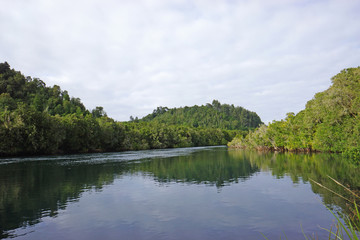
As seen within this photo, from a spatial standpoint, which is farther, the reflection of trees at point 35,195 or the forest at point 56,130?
the forest at point 56,130

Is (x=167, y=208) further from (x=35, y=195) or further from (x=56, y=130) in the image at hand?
(x=56, y=130)

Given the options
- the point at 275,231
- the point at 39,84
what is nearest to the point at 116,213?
the point at 275,231

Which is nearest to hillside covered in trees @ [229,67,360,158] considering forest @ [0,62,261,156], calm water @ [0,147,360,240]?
calm water @ [0,147,360,240]

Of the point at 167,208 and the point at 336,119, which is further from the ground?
the point at 336,119

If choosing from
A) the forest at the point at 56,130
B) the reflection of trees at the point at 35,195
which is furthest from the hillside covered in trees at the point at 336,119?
the forest at the point at 56,130

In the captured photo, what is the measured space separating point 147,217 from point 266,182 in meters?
15.1

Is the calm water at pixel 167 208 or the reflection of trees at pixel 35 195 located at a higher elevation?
the reflection of trees at pixel 35 195

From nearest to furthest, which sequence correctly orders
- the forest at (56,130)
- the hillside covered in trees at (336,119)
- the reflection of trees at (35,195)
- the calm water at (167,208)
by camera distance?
1. the calm water at (167,208)
2. the reflection of trees at (35,195)
3. the hillside covered in trees at (336,119)
4. the forest at (56,130)

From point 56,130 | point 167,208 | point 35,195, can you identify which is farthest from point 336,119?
point 56,130

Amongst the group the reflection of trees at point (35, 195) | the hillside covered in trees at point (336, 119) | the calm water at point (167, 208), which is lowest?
the calm water at point (167, 208)

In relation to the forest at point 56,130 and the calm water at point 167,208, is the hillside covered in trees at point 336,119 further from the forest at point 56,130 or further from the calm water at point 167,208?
the forest at point 56,130

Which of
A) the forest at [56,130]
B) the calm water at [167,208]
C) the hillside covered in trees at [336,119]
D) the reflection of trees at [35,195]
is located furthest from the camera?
the forest at [56,130]

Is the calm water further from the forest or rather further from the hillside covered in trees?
the forest

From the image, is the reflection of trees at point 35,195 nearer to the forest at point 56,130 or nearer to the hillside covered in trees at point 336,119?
the hillside covered in trees at point 336,119
